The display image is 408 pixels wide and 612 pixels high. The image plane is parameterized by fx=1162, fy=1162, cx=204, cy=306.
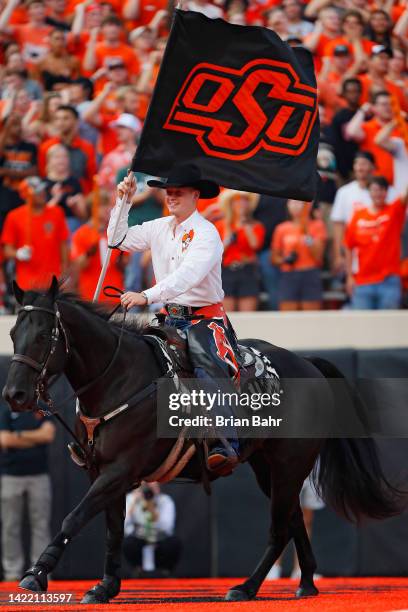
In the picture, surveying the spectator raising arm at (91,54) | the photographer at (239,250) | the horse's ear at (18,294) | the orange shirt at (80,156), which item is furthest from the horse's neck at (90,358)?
the spectator raising arm at (91,54)

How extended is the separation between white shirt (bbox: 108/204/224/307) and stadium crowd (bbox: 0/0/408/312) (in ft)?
11.6

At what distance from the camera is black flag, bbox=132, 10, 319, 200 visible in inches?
304

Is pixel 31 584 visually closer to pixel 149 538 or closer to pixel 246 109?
pixel 246 109

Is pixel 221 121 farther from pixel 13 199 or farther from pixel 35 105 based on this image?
pixel 35 105

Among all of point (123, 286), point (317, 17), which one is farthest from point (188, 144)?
point (317, 17)

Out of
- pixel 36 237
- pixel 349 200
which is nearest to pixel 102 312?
pixel 36 237

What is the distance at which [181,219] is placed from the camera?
7.45m

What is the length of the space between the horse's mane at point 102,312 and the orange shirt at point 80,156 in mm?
5368

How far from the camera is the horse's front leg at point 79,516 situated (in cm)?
631

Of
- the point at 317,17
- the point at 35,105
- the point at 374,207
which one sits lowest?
the point at 374,207

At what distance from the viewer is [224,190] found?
12.4 meters

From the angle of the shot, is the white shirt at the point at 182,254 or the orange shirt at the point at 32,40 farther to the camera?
the orange shirt at the point at 32,40

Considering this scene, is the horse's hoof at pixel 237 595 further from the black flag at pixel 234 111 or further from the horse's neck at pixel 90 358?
the black flag at pixel 234 111

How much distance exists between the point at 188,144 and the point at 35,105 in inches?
229
